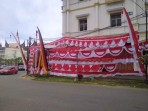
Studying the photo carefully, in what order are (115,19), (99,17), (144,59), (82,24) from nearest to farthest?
(144,59)
(115,19)
(99,17)
(82,24)

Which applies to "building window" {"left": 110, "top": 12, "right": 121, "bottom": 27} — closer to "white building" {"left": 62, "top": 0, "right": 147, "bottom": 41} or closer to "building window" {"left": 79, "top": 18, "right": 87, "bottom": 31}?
"white building" {"left": 62, "top": 0, "right": 147, "bottom": 41}

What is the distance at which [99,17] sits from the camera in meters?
26.2

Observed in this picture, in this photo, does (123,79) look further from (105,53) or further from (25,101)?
(25,101)

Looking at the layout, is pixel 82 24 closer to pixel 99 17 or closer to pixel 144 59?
pixel 99 17

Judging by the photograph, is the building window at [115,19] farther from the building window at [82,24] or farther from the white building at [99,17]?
the building window at [82,24]

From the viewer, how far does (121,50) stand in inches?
825

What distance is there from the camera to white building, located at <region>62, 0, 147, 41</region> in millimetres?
24156

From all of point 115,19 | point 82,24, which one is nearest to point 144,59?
point 115,19

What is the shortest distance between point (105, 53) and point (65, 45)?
550 centimetres

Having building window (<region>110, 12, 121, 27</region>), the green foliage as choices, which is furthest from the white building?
the green foliage

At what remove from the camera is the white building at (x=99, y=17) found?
24156mm

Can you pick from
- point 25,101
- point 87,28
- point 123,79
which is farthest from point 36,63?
point 25,101

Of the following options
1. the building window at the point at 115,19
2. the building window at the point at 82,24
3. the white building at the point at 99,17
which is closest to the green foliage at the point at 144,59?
the white building at the point at 99,17

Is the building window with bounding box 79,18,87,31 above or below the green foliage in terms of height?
above
